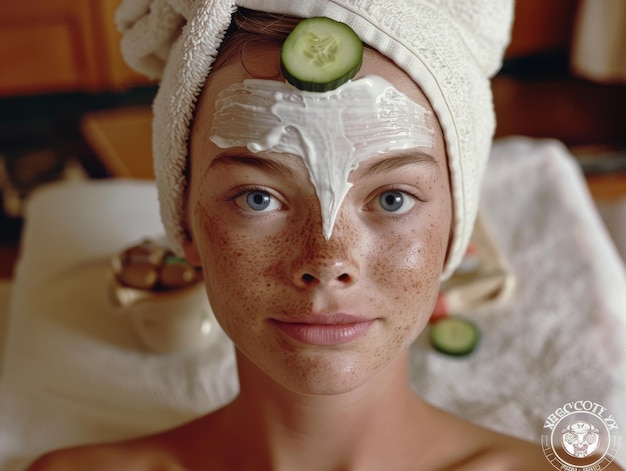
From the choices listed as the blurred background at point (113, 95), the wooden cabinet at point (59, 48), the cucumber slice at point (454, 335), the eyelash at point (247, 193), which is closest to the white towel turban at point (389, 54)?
the eyelash at point (247, 193)

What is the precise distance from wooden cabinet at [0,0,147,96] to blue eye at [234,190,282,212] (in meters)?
1.90

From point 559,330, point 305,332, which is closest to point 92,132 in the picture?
point 559,330

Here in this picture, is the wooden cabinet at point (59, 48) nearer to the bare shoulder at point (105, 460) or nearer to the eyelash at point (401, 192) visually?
the bare shoulder at point (105, 460)

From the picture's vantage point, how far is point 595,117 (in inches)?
108

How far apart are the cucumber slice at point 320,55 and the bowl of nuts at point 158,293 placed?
587 mm

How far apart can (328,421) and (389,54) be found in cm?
44

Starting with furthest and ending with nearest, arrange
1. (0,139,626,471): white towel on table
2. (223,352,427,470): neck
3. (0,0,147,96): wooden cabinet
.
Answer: (0,0,147,96): wooden cabinet
(0,139,626,471): white towel on table
(223,352,427,470): neck

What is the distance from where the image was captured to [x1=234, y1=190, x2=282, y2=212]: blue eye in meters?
0.81

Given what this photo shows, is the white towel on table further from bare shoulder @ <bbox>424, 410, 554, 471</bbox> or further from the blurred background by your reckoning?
the blurred background

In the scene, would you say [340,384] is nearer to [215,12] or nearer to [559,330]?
[215,12]

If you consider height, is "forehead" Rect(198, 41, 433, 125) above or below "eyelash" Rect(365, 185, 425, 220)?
above

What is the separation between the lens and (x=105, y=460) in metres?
1.06

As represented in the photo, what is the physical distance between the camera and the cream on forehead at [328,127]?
78 centimetres

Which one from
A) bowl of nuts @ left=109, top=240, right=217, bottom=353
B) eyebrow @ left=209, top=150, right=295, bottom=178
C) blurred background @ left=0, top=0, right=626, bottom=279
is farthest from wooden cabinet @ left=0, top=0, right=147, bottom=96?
eyebrow @ left=209, top=150, right=295, bottom=178
